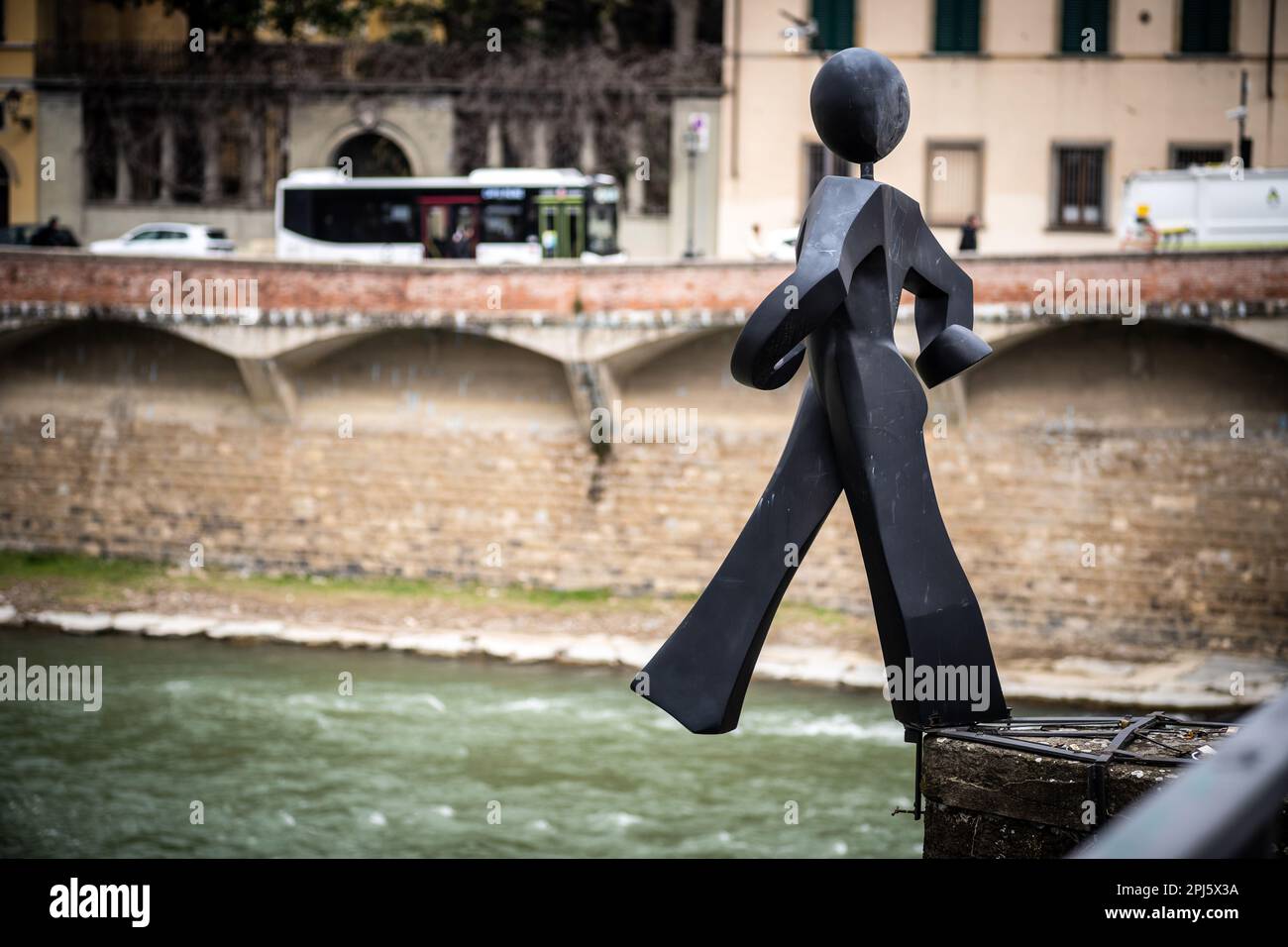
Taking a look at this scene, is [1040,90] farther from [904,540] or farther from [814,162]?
[904,540]

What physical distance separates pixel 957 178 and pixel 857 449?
939 inches

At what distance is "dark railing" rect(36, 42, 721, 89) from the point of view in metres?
33.2

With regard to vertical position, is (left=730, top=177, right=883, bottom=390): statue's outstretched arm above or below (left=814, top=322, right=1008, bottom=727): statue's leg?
above

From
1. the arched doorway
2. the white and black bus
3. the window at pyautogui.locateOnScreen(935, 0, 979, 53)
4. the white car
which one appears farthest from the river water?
the arched doorway

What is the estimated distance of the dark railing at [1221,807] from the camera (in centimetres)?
236

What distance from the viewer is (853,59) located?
753 cm

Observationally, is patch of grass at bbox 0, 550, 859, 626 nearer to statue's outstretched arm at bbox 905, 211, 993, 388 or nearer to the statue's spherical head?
statue's outstretched arm at bbox 905, 211, 993, 388

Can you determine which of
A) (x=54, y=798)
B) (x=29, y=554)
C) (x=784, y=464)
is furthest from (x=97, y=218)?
(x=784, y=464)

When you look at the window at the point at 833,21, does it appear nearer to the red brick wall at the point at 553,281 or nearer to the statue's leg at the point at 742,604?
the red brick wall at the point at 553,281

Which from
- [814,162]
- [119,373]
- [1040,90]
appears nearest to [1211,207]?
Result: [1040,90]

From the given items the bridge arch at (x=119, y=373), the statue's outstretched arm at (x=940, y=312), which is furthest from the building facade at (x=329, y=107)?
the statue's outstretched arm at (x=940, y=312)

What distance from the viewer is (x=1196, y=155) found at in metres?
30.1

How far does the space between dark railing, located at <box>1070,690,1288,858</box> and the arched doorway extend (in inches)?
1344

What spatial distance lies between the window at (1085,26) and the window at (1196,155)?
2.20m
